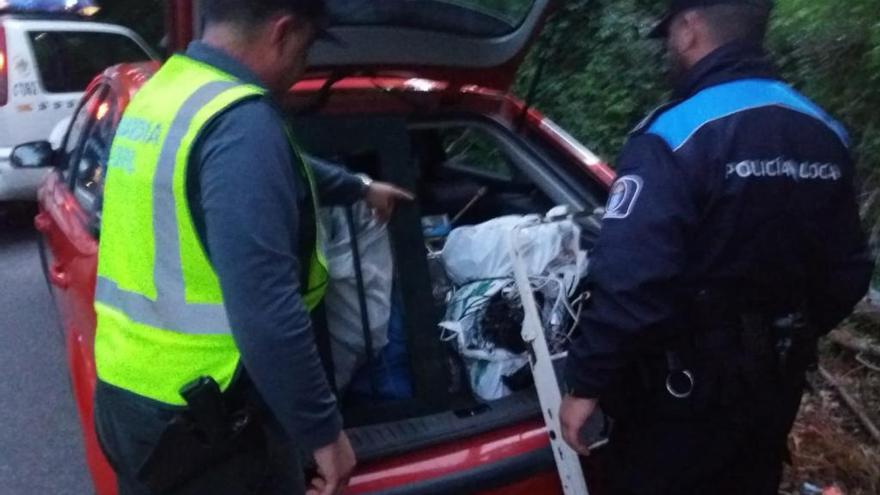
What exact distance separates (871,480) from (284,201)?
8.64 ft

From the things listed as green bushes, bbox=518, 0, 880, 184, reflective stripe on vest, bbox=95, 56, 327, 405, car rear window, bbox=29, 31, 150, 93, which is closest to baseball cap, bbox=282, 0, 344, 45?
reflective stripe on vest, bbox=95, 56, 327, 405

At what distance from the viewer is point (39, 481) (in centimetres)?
429

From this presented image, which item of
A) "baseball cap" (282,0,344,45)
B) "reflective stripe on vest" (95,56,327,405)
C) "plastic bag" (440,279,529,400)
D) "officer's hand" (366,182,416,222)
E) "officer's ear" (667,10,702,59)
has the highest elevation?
"baseball cap" (282,0,344,45)

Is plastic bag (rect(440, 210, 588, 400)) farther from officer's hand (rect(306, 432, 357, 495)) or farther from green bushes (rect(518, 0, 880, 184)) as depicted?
green bushes (rect(518, 0, 880, 184))

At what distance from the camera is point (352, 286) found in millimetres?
2939

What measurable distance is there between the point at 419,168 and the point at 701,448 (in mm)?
1965

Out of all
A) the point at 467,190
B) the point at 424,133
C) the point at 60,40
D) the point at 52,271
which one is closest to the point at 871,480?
the point at 467,190

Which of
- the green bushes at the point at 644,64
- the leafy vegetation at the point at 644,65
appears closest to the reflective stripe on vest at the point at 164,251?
the leafy vegetation at the point at 644,65

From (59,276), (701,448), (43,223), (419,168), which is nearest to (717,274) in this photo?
(701,448)

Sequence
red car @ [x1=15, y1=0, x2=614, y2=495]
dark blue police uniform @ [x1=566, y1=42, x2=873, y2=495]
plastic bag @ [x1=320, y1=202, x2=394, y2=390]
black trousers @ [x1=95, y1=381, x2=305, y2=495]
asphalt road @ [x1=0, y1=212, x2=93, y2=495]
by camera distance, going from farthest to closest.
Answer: asphalt road @ [x1=0, y1=212, x2=93, y2=495] < plastic bag @ [x1=320, y1=202, x2=394, y2=390] < red car @ [x1=15, y1=0, x2=614, y2=495] < dark blue police uniform @ [x1=566, y1=42, x2=873, y2=495] < black trousers @ [x1=95, y1=381, x2=305, y2=495]

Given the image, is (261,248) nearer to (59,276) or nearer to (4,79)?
(59,276)

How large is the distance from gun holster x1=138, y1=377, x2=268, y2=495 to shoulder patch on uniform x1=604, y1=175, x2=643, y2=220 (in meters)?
0.91

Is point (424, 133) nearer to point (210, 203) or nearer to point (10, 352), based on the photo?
point (210, 203)

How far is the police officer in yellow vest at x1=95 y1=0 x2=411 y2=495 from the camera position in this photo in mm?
1896
